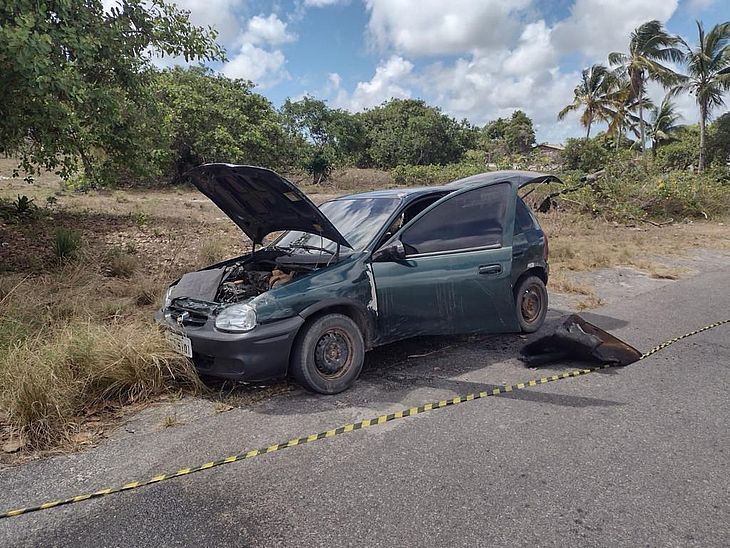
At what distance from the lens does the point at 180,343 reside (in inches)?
157

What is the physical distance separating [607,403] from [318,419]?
2.13 m

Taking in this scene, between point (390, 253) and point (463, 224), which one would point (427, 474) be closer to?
point (390, 253)

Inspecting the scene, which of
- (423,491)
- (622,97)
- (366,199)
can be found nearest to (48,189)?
(366,199)

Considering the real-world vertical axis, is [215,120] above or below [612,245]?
above

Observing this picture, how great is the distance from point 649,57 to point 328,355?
35069mm

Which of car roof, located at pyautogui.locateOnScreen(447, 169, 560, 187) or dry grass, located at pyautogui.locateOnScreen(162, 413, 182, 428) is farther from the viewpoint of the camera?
car roof, located at pyautogui.locateOnScreen(447, 169, 560, 187)

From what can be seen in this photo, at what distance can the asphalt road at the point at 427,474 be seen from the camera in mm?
2418

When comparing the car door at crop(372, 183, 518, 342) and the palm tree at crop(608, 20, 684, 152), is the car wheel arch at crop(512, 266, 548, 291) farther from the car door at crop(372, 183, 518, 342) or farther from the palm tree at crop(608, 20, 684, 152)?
the palm tree at crop(608, 20, 684, 152)

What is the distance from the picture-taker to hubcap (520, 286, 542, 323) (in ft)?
18.4

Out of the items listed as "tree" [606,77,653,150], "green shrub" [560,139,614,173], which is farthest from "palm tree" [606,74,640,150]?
"green shrub" [560,139,614,173]

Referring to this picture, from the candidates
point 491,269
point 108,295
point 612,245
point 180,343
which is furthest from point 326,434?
point 612,245

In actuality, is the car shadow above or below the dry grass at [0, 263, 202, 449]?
below

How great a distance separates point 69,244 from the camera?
8.23 m

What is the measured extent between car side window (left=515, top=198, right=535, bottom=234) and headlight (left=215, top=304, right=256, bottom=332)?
2945mm
